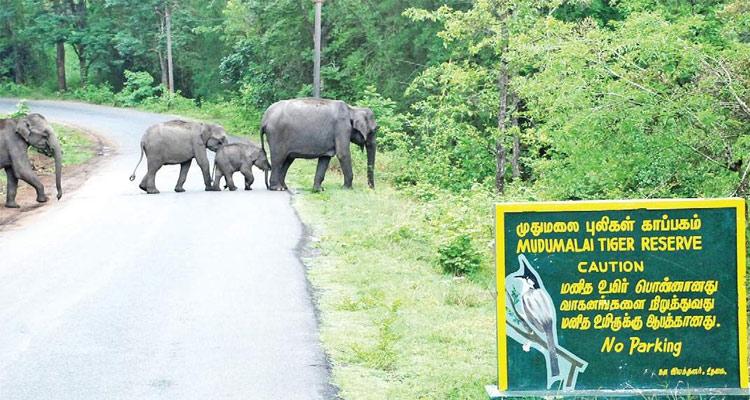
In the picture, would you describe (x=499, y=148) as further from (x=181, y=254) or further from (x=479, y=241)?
(x=181, y=254)

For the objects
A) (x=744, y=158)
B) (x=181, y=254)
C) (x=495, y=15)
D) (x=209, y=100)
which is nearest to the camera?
(x=744, y=158)

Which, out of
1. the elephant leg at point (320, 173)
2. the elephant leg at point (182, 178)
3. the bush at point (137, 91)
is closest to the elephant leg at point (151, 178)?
the elephant leg at point (182, 178)

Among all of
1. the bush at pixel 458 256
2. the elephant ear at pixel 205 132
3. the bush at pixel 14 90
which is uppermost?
the elephant ear at pixel 205 132

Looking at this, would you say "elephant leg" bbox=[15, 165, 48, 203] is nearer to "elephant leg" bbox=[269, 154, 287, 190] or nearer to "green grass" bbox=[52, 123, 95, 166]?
"elephant leg" bbox=[269, 154, 287, 190]

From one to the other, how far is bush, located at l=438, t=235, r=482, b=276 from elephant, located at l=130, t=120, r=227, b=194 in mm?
10714

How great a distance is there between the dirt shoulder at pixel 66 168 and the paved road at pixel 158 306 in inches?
34.6

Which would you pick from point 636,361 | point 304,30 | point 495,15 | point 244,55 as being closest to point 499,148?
point 495,15

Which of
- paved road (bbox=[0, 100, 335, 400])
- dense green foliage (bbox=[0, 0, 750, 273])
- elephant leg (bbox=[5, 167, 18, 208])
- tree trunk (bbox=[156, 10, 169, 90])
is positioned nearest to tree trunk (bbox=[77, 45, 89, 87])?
dense green foliage (bbox=[0, 0, 750, 273])

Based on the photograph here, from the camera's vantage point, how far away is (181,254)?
14.5 metres

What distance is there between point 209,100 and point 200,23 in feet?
13.9

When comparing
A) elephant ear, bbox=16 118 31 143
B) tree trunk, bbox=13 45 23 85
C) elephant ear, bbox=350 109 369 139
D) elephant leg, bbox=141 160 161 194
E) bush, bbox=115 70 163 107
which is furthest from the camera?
tree trunk, bbox=13 45 23 85

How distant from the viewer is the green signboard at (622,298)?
716 centimetres

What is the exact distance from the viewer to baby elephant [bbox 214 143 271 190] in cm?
2364

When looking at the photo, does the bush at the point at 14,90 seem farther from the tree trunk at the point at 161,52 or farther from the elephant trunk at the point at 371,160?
the elephant trunk at the point at 371,160
